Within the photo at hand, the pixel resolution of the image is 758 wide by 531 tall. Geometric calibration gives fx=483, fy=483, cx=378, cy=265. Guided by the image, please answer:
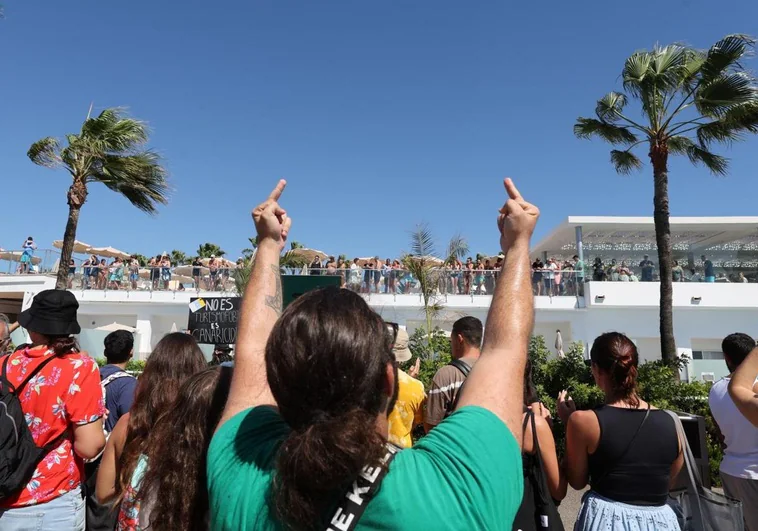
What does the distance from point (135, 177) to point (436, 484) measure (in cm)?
1457

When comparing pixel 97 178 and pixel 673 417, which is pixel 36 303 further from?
pixel 97 178

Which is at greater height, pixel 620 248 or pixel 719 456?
pixel 620 248

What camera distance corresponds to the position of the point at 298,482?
945 millimetres

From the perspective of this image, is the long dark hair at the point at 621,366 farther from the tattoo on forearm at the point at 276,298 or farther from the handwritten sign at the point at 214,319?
the handwritten sign at the point at 214,319

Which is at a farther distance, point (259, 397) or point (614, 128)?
point (614, 128)

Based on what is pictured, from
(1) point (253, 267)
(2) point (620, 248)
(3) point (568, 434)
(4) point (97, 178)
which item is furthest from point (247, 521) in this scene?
(2) point (620, 248)

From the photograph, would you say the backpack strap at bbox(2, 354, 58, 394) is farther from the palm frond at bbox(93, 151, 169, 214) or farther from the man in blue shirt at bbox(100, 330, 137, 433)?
the palm frond at bbox(93, 151, 169, 214)

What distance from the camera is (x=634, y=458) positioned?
8.46 feet

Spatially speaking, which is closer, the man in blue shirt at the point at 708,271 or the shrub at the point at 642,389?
the shrub at the point at 642,389

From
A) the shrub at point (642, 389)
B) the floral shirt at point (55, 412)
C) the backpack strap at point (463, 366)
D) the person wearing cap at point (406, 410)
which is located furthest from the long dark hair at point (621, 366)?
the shrub at point (642, 389)

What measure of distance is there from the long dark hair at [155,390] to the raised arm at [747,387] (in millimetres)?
3001

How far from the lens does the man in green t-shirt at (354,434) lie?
0.94 metres

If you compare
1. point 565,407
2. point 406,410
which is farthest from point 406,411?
point 565,407

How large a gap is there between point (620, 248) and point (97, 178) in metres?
21.7
